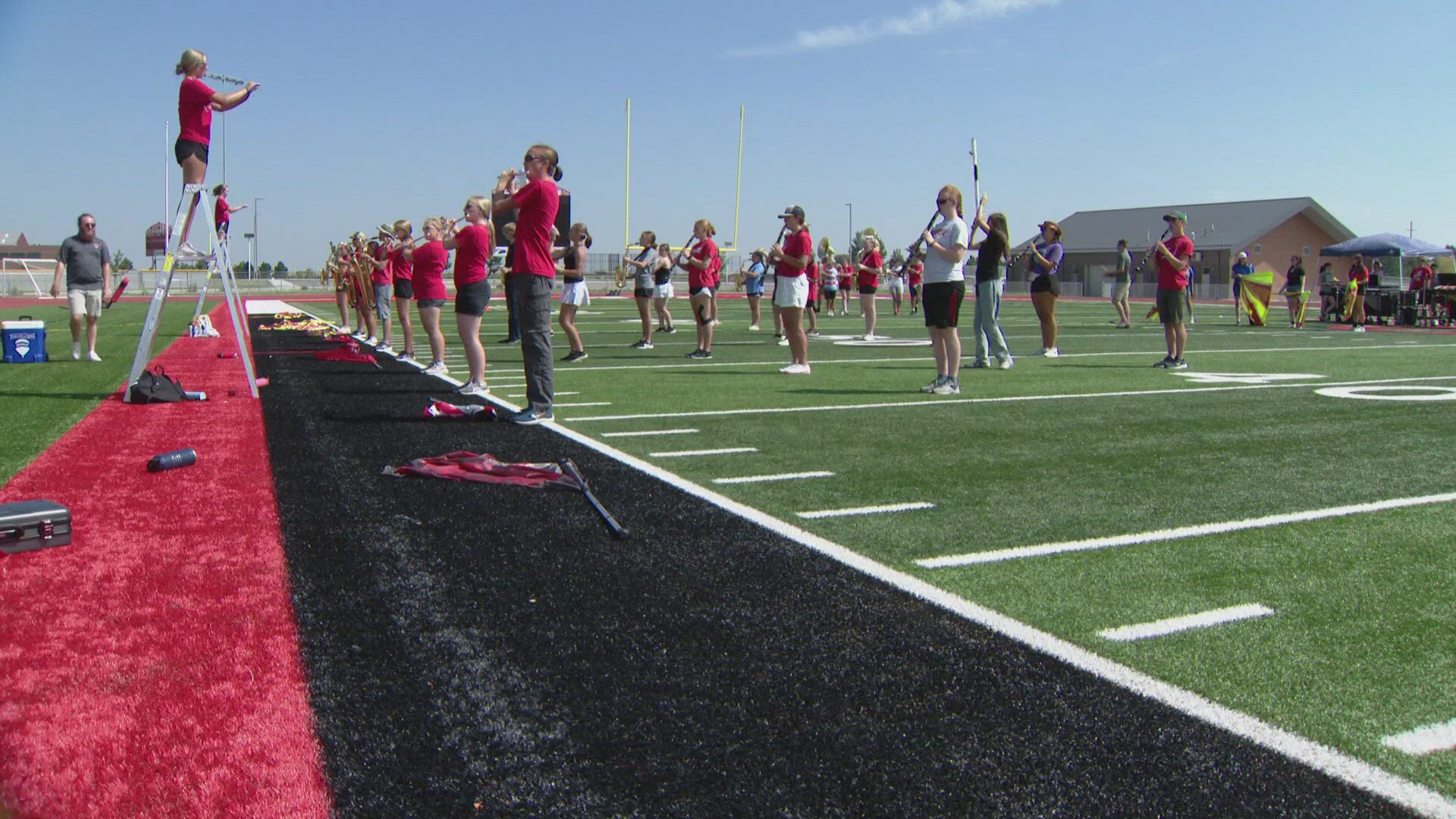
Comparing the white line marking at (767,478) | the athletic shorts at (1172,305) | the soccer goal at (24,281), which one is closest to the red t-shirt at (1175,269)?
the athletic shorts at (1172,305)

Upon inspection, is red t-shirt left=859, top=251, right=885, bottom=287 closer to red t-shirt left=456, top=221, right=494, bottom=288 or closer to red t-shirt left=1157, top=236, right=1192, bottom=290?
red t-shirt left=1157, top=236, right=1192, bottom=290

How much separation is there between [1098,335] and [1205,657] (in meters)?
17.2

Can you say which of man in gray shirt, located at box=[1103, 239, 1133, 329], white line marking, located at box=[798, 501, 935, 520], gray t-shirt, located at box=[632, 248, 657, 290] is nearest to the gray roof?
man in gray shirt, located at box=[1103, 239, 1133, 329]

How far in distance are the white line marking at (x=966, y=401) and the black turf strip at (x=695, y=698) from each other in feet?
11.7

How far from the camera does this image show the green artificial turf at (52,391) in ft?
21.1

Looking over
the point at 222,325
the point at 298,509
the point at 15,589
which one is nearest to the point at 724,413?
the point at 298,509

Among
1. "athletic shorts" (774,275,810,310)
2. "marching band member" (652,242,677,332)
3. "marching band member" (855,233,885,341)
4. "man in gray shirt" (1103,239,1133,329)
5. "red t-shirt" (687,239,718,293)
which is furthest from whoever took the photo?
"man in gray shirt" (1103,239,1133,329)

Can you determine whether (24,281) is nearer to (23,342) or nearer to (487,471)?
(23,342)

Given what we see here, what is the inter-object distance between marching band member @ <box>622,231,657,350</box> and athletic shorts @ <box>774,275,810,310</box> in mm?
4138

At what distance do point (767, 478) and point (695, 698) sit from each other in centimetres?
286

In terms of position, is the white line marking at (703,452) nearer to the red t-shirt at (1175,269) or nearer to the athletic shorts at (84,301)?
the red t-shirt at (1175,269)

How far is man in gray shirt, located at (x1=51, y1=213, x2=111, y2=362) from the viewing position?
40.5 ft

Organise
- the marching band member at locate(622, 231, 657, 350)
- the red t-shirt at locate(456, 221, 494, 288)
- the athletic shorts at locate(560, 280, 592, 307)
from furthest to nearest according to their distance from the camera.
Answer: the marching band member at locate(622, 231, 657, 350) < the athletic shorts at locate(560, 280, 592, 307) < the red t-shirt at locate(456, 221, 494, 288)

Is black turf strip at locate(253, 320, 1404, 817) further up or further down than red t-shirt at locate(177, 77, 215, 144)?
further down
